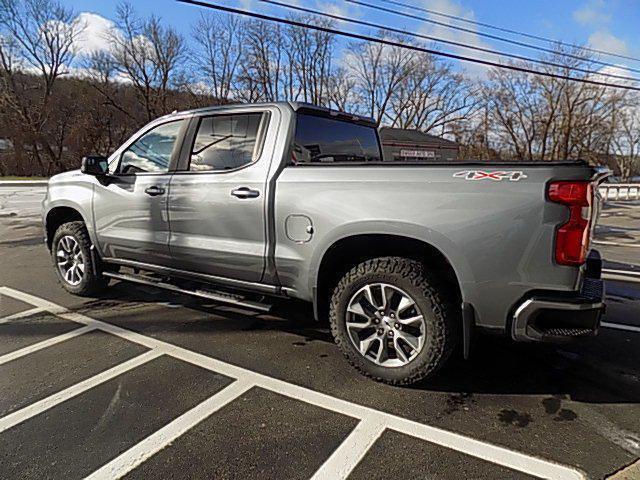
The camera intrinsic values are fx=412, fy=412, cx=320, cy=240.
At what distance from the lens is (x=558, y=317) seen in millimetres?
2346

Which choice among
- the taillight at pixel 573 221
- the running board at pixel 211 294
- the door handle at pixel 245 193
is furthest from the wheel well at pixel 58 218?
the taillight at pixel 573 221

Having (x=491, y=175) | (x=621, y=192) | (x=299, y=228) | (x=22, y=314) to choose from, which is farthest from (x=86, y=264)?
(x=621, y=192)

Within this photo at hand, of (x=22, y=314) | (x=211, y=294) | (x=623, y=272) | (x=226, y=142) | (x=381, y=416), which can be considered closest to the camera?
(x=381, y=416)

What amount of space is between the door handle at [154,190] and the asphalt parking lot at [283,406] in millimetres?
1253

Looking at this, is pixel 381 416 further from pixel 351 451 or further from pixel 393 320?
pixel 393 320

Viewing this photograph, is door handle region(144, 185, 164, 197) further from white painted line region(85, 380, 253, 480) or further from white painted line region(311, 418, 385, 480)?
white painted line region(311, 418, 385, 480)

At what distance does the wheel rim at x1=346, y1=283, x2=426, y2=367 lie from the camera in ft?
8.89

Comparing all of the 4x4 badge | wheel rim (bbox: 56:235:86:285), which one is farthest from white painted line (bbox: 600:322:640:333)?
wheel rim (bbox: 56:235:86:285)

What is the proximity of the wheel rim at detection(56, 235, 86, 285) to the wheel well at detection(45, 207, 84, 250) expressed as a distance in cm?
27

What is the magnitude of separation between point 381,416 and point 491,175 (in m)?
1.55

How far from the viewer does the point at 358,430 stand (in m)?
2.33

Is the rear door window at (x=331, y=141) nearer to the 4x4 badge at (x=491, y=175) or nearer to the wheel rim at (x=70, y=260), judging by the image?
the 4x4 badge at (x=491, y=175)

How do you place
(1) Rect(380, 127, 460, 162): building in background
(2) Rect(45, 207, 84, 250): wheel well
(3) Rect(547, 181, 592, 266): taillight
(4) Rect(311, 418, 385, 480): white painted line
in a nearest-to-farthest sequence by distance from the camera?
(4) Rect(311, 418, 385, 480): white painted line, (3) Rect(547, 181, 592, 266): taillight, (2) Rect(45, 207, 84, 250): wheel well, (1) Rect(380, 127, 460, 162): building in background

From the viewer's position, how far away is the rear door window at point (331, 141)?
329 centimetres
